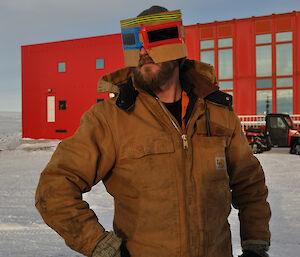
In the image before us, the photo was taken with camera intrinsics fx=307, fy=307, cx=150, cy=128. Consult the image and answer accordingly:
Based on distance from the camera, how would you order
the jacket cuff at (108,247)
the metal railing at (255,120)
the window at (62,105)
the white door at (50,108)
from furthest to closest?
the white door at (50,108) → the window at (62,105) → the metal railing at (255,120) → the jacket cuff at (108,247)

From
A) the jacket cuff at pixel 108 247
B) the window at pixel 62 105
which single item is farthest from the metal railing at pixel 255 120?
the jacket cuff at pixel 108 247

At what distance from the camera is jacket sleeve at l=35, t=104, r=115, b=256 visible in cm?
146

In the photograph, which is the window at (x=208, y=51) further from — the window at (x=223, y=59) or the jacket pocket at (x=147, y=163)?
the jacket pocket at (x=147, y=163)

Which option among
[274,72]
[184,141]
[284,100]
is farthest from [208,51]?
[184,141]

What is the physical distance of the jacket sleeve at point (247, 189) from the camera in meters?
1.96

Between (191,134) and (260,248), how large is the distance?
0.86m

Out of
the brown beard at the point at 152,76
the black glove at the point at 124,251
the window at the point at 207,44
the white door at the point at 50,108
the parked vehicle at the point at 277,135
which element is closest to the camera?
the black glove at the point at 124,251

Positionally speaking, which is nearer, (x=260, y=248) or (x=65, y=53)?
(x=260, y=248)

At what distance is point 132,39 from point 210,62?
2015 cm

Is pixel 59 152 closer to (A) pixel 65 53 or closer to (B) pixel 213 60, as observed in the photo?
(B) pixel 213 60

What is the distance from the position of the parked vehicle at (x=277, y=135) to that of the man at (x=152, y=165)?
12.3 meters

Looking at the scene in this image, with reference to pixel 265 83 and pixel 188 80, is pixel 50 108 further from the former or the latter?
pixel 188 80

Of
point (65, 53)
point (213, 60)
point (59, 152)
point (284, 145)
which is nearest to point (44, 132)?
point (65, 53)

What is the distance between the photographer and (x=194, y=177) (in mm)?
1660
